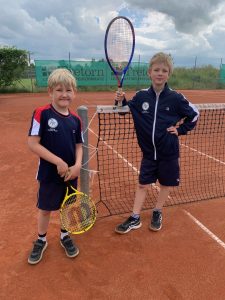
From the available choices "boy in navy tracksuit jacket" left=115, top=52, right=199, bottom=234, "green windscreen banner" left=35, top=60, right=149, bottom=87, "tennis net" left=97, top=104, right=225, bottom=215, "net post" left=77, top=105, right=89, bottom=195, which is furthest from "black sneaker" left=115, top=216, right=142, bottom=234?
Answer: "green windscreen banner" left=35, top=60, right=149, bottom=87

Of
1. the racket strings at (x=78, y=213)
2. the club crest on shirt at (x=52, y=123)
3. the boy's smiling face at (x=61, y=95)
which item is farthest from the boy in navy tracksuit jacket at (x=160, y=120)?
the club crest on shirt at (x=52, y=123)

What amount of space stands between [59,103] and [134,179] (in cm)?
280

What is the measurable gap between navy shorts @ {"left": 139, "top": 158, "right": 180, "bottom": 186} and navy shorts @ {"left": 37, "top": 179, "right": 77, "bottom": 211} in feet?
3.38

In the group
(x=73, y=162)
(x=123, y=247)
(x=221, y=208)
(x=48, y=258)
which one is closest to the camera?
(x=73, y=162)

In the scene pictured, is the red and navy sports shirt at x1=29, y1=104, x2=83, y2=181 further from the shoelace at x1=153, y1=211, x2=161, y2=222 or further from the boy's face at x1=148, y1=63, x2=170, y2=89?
the shoelace at x1=153, y1=211, x2=161, y2=222

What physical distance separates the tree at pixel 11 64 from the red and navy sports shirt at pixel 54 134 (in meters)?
16.8

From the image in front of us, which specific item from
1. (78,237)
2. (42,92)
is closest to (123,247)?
(78,237)

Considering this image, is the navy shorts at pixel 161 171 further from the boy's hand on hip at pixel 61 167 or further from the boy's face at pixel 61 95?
the boy's face at pixel 61 95

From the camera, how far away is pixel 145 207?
4.15m

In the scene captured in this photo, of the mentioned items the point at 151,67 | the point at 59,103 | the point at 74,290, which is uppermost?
the point at 151,67

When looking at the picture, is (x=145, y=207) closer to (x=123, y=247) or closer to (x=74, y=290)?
(x=123, y=247)

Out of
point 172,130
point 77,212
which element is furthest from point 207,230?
point 77,212

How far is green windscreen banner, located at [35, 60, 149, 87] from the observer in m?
19.2

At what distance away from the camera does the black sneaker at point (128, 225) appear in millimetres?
3500
